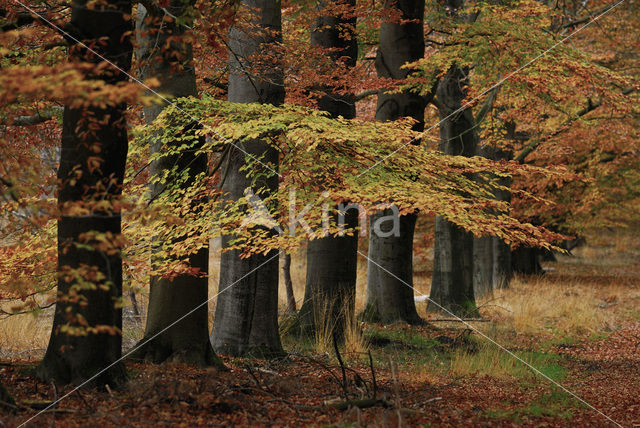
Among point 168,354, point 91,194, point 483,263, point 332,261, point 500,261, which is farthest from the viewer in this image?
point 500,261

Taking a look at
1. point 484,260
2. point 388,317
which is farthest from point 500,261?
point 388,317

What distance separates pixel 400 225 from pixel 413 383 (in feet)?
15.6

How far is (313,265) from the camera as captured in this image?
1065 centimetres

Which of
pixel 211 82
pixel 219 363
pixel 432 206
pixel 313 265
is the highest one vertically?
pixel 211 82

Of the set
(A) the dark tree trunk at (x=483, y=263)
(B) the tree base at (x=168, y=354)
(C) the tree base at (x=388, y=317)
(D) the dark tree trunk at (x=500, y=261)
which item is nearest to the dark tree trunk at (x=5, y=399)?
(B) the tree base at (x=168, y=354)

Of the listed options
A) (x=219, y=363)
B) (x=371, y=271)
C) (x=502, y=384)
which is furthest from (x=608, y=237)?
(x=219, y=363)

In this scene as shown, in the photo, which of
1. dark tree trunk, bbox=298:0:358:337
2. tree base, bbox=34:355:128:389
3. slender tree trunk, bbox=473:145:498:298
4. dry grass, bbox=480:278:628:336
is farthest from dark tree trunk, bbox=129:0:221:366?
slender tree trunk, bbox=473:145:498:298

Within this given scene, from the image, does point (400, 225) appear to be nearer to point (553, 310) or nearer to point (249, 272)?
point (249, 272)

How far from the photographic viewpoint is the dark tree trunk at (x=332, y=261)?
1033cm

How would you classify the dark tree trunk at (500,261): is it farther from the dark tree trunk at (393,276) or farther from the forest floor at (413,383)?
the dark tree trunk at (393,276)

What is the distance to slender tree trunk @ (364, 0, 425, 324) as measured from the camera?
454 inches

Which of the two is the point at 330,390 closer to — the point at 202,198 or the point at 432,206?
the point at 432,206

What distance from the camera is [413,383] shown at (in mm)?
7434

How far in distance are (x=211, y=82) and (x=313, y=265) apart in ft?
11.5
